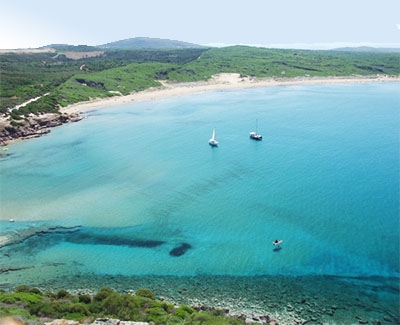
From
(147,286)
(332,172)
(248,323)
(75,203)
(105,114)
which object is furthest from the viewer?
(105,114)

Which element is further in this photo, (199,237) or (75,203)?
(75,203)

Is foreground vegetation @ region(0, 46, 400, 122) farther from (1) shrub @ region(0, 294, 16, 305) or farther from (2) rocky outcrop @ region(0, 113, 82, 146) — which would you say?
(1) shrub @ region(0, 294, 16, 305)

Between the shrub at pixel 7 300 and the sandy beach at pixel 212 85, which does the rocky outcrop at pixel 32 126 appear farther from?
the shrub at pixel 7 300

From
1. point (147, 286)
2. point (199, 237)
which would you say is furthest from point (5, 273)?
point (199, 237)

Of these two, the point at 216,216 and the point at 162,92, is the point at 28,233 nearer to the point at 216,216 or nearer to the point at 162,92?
the point at 216,216

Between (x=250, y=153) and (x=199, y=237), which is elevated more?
(x=250, y=153)

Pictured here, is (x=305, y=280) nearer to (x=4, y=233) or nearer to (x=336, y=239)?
(x=336, y=239)
